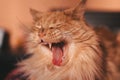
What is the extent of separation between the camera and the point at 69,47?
108cm

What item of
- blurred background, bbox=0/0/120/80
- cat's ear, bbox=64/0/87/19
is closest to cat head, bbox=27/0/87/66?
cat's ear, bbox=64/0/87/19

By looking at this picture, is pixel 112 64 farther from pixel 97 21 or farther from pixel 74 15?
pixel 97 21

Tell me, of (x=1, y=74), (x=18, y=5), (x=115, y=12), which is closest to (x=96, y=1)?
(x=115, y=12)

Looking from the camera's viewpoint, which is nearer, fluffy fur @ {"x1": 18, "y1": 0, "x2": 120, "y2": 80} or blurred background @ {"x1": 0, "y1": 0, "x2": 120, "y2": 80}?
fluffy fur @ {"x1": 18, "y1": 0, "x2": 120, "y2": 80}

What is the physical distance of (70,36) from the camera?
3.51ft

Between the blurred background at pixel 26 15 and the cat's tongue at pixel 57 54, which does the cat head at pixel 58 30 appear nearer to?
the cat's tongue at pixel 57 54

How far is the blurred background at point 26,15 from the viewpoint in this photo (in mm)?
2305

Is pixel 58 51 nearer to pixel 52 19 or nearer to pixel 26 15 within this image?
pixel 52 19

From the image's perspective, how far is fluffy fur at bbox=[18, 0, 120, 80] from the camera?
1066 millimetres

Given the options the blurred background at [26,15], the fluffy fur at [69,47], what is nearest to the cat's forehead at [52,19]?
the fluffy fur at [69,47]

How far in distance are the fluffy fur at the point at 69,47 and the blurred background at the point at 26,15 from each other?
1115mm

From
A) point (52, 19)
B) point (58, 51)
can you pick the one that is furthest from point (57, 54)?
point (52, 19)

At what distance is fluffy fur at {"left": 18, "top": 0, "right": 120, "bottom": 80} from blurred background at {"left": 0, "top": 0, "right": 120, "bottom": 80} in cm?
112

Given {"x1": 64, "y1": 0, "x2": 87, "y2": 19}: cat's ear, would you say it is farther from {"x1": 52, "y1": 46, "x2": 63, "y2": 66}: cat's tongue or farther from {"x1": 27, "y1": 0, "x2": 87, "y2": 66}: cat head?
{"x1": 52, "y1": 46, "x2": 63, "y2": 66}: cat's tongue
